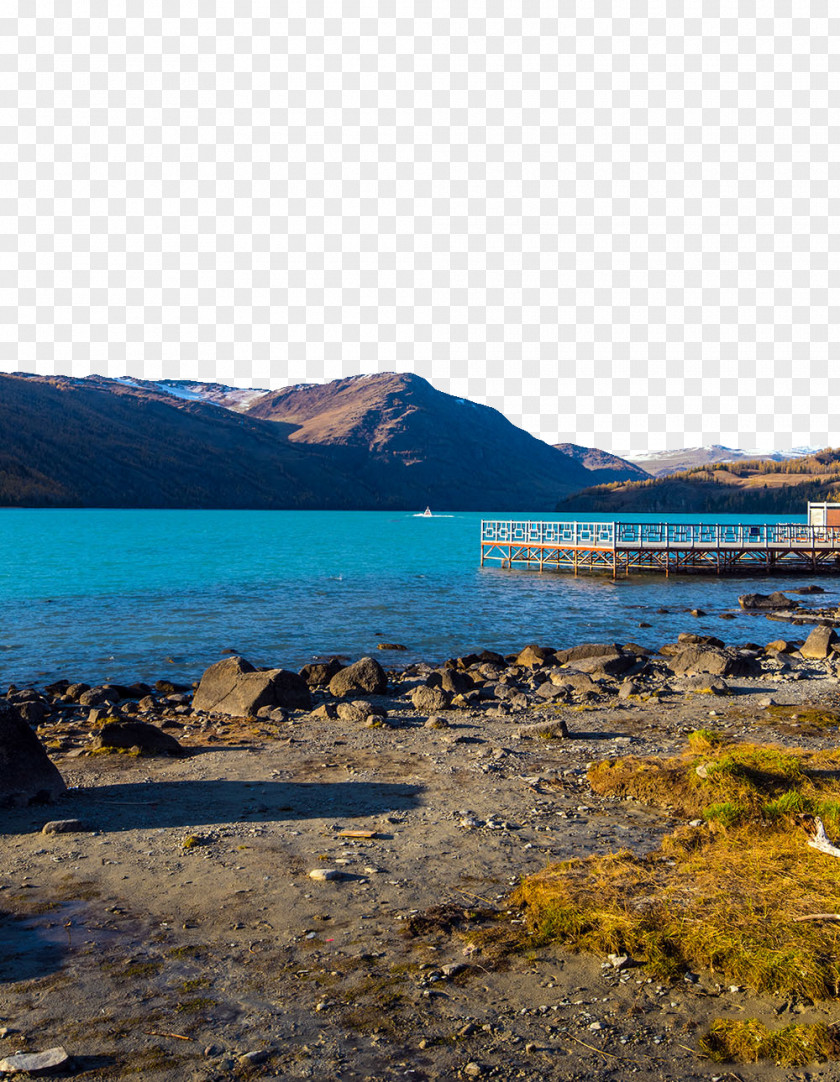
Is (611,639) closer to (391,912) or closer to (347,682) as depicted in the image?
(347,682)

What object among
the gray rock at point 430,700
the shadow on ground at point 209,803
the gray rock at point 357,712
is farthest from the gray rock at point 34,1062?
the gray rock at point 430,700

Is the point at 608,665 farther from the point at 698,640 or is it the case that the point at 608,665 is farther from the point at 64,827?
the point at 64,827

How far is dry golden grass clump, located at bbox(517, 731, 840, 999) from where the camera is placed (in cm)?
691

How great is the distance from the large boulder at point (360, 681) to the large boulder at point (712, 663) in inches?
381

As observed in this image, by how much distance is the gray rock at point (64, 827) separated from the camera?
10.7 metres

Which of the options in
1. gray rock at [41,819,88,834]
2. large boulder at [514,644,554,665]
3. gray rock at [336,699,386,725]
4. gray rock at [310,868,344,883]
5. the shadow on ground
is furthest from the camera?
large boulder at [514,644,554,665]

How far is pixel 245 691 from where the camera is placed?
67.4 ft

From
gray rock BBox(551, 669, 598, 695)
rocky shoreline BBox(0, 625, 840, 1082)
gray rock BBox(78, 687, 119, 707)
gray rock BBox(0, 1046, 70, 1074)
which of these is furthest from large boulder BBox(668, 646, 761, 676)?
gray rock BBox(0, 1046, 70, 1074)

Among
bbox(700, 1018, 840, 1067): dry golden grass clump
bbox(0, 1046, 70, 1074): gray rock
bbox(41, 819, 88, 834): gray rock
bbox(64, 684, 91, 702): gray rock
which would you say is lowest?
bbox(64, 684, 91, 702): gray rock

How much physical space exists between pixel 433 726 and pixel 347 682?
19.0ft

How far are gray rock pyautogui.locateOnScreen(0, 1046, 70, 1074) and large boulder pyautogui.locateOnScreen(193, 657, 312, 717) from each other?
14.2m

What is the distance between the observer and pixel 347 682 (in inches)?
902

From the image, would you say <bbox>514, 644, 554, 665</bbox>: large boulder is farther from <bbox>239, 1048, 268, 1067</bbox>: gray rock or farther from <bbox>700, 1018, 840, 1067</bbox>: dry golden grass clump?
<bbox>239, 1048, 268, 1067</bbox>: gray rock

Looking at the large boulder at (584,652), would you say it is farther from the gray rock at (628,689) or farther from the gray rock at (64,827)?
the gray rock at (64,827)
